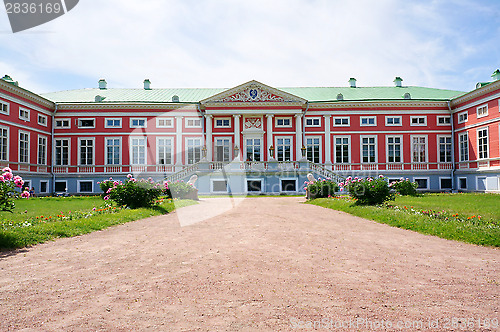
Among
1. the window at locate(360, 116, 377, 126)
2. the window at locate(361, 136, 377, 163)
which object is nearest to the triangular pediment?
the window at locate(360, 116, 377, 126)

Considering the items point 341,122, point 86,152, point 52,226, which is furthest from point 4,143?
point 341,122

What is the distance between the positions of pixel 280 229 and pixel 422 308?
5.86 m

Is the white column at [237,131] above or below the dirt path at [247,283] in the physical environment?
above

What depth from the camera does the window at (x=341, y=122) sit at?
33.7 m

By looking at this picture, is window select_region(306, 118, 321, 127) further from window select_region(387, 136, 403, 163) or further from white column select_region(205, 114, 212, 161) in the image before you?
white column select_region(205, 114, 212, 161)

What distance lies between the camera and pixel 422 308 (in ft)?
12.7

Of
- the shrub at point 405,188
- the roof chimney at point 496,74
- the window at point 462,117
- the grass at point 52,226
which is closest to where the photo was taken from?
the grass at point 52,226

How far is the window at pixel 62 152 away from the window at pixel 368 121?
101ft

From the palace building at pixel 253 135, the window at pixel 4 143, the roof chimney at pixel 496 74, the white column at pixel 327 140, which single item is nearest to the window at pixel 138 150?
the palace building at pixel 253 135

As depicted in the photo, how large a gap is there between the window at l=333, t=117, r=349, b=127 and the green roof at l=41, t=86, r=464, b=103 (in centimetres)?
246

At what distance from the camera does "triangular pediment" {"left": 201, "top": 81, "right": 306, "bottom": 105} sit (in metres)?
32.2

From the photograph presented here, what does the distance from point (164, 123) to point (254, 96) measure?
390 inches

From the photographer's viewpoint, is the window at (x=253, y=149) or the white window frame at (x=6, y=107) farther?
the window at (x=253, y=149)

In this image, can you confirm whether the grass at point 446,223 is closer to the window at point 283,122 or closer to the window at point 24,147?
the window at point 283,122
